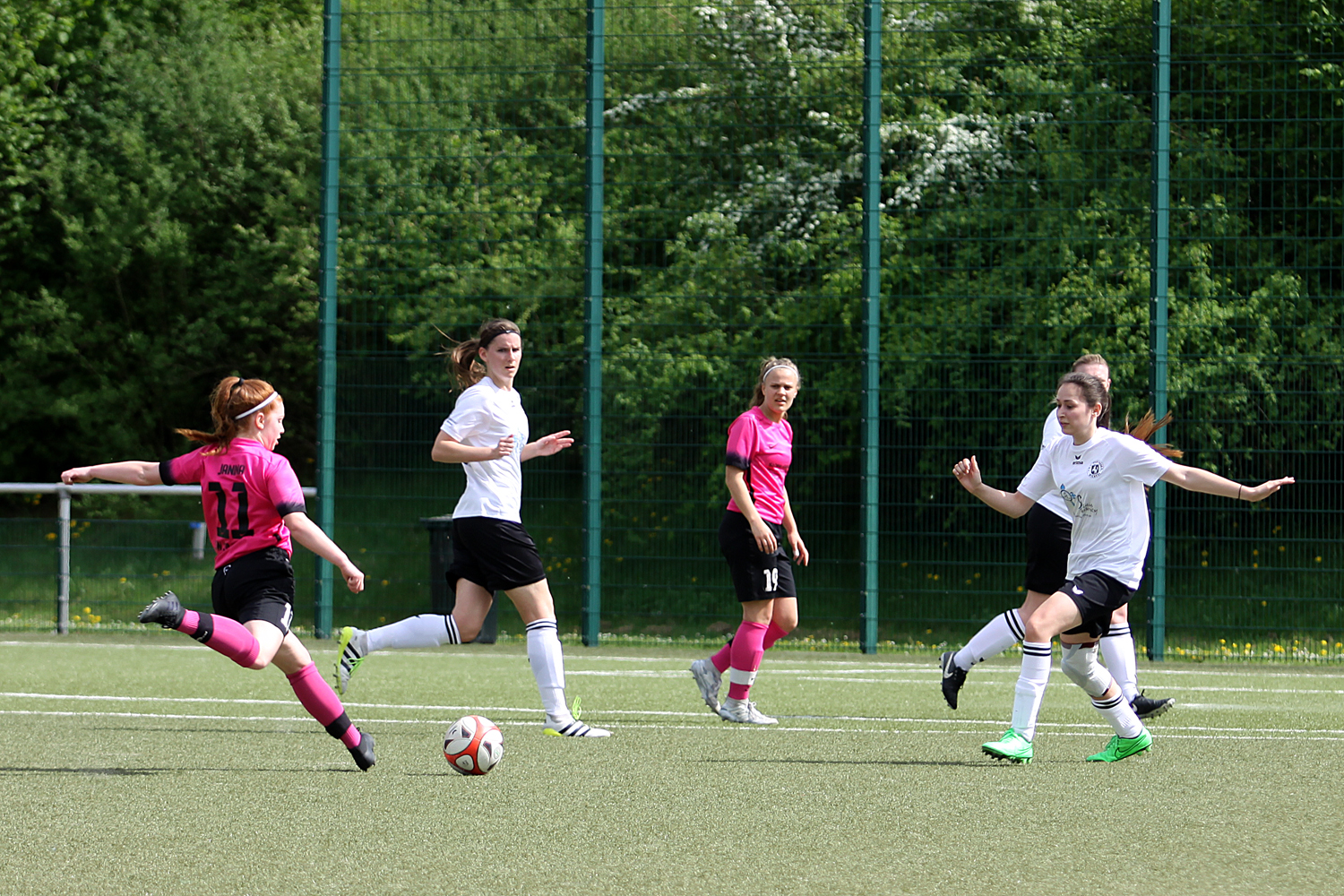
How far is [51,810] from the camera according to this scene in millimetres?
5621

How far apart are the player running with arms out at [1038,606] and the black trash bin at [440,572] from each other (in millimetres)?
6105

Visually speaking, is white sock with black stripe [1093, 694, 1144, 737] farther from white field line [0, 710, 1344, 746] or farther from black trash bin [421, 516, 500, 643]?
black trash bin [421, 516, 500, 643]

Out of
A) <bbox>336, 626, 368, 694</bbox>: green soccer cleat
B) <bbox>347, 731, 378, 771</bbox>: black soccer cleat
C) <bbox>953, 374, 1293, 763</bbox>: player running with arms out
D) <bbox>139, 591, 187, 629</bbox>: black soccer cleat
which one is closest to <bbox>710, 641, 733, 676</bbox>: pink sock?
<bbox>336, 626, 368, 694</bbox>: green soccer cleat

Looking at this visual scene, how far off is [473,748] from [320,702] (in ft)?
2.09

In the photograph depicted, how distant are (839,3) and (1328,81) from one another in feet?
12.6

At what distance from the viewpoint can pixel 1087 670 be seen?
6.95 meters

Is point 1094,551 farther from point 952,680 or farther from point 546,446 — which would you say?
point 546,446

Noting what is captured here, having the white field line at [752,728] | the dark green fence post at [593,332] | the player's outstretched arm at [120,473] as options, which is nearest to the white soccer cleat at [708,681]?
the white field line at [752,728]

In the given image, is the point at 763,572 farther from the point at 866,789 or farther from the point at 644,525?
the point at 644,525

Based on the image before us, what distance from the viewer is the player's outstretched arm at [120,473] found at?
653cm

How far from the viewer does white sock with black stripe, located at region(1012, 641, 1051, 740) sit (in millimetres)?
6816

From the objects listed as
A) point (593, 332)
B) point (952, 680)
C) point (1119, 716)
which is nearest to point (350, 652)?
point (952, 680)

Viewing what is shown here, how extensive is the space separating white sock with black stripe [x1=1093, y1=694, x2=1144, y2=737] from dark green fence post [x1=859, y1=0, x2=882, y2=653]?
6.00 metres

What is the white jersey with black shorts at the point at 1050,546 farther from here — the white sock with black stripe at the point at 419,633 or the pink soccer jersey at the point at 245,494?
the pink soccer jersey at the point at 245,494
